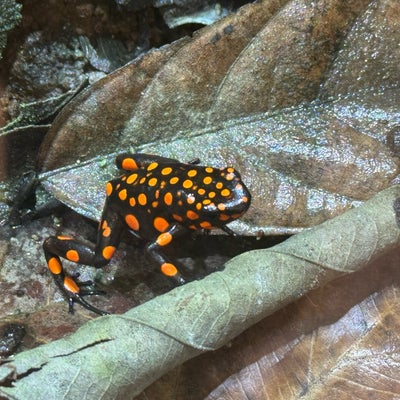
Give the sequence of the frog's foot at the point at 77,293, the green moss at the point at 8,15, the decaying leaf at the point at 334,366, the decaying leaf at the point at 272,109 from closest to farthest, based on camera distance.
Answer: the decaying leaf at the point at 334,366 < the frog's foot at the point at 77,293 < the decaying leaf at the point at 272,109 < the green moss at the point at 8,15

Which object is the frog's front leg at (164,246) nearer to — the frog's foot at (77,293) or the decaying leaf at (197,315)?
the frog's foot at (77,293)

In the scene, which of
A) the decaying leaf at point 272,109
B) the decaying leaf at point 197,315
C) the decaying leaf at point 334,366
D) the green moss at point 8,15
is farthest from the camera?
the green moss at point 8,15

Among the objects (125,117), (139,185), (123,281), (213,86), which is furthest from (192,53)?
(123,281)

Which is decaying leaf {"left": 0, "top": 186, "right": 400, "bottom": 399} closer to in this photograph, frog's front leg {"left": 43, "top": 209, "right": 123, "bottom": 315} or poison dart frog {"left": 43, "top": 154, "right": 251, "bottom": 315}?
poison dart frog {"left": 43, "top": 154, "right": 251, "bottom": 315}

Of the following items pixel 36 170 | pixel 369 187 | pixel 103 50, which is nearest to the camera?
pixel 369 187

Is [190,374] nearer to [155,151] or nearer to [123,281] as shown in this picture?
[123,281]

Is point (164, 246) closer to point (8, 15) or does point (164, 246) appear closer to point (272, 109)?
point (272, 109)

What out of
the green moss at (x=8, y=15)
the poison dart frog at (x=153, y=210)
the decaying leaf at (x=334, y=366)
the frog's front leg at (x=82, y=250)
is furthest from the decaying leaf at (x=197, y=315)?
the green moss at (x=8, y=15)
